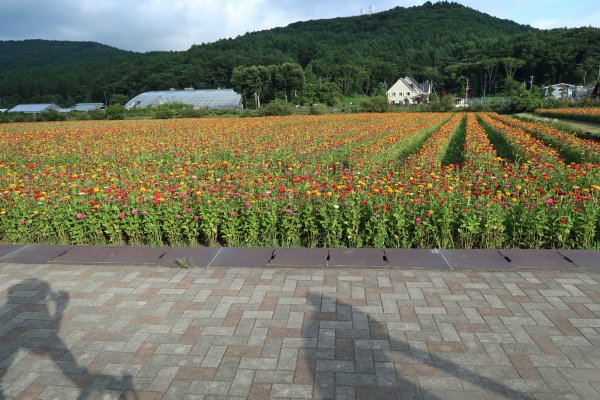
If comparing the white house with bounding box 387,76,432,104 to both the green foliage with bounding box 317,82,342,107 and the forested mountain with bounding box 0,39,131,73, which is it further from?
the forested mountain with bounding box 0,39,131,73

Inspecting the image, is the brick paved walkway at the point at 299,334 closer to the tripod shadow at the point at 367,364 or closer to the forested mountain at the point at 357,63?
the tripod shadow at the point at 367,364

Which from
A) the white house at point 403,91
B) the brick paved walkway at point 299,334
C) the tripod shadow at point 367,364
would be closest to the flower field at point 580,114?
the brick paved walkway at point 299,334

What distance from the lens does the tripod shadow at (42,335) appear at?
2601 mm

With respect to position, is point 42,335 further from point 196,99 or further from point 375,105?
point 196,99

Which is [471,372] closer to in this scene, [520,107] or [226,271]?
[226,271]

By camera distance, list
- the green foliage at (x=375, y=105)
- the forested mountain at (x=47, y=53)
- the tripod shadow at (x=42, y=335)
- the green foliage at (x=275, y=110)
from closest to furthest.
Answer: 1. the tripod shadow at (x=42, y=335)
2. the green foliage at (x=275, y=110)
3. the green foliage at (x=375, y=105)
4. the forested mountain at (x=47, y=53)

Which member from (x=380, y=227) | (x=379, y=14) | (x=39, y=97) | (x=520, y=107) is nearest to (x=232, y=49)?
(x=39, y=97)

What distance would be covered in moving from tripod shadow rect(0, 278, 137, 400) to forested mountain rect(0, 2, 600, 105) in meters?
76.6

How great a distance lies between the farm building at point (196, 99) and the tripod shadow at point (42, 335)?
72083mm

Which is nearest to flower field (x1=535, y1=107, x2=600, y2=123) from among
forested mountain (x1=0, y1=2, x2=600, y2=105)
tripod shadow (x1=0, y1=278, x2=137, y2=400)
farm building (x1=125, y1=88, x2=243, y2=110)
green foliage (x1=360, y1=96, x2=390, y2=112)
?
green foliage (x1=360, y1=96, x2=390, y2=112)

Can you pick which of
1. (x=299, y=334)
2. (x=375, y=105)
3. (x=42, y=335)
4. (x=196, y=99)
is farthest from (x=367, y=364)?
(x=196, y=99)

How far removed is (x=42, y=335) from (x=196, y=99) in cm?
7880

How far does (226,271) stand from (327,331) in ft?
5.24

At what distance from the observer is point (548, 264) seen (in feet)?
13.8
